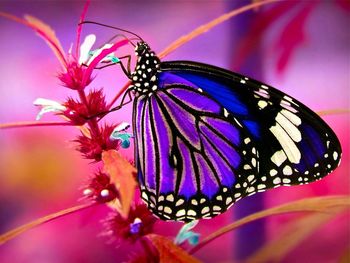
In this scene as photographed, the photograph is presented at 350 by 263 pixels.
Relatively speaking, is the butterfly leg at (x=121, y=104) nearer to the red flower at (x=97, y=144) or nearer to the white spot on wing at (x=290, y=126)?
the red flower at (x=97, y=144)

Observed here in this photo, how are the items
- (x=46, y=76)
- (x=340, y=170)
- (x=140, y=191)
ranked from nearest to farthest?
(x=140, y=191), (x=46, y=76), (x=340, y=170)

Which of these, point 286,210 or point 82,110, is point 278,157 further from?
point 82,110

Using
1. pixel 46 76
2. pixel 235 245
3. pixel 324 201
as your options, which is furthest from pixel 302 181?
pixel 46 76

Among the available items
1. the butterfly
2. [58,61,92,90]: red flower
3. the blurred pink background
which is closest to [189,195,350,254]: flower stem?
the butterfly

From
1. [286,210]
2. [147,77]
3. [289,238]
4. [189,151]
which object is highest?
[147,77]

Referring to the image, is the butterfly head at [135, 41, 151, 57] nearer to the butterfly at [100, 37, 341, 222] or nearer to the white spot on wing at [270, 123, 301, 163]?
the butterfly at [100, 37, 341, 222]

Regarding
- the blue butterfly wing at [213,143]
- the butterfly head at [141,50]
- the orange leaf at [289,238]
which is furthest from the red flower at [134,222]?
the orange leaf at [289,238]

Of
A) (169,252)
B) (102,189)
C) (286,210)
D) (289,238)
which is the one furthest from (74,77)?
(289,238)

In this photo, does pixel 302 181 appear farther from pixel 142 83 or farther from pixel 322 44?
pixel 322 44
